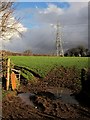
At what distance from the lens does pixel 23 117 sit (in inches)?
433

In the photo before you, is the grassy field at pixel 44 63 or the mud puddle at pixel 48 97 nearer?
the mud puddle at pixel 48 97

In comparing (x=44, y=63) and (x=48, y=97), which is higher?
(x=44, y=63)

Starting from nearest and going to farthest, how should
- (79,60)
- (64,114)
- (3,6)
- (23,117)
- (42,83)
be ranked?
1. (3,6)
2. (23,117)
3. (64,114)
4. (42,83)
5. (79,60)

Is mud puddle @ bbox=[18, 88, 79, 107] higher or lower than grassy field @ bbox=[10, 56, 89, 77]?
lower

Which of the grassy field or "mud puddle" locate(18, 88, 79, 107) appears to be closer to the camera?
"mud puddle" locate(18, 88, 79, 107)

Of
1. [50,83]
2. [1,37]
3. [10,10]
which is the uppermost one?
[10,10]

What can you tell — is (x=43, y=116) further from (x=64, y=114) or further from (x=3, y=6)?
(x=3, y=6)

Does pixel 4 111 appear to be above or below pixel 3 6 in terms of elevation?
below

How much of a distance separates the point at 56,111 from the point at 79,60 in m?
19.4

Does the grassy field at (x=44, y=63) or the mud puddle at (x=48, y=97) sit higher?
the grassy field at (x=44, y=63)

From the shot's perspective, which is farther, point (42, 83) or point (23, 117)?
point (42, 83)

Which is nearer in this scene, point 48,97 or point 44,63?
point 48,97

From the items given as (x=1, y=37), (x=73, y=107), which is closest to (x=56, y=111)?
(x=73, y=107)

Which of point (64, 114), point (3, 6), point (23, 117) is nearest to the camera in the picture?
point (3, 6)
